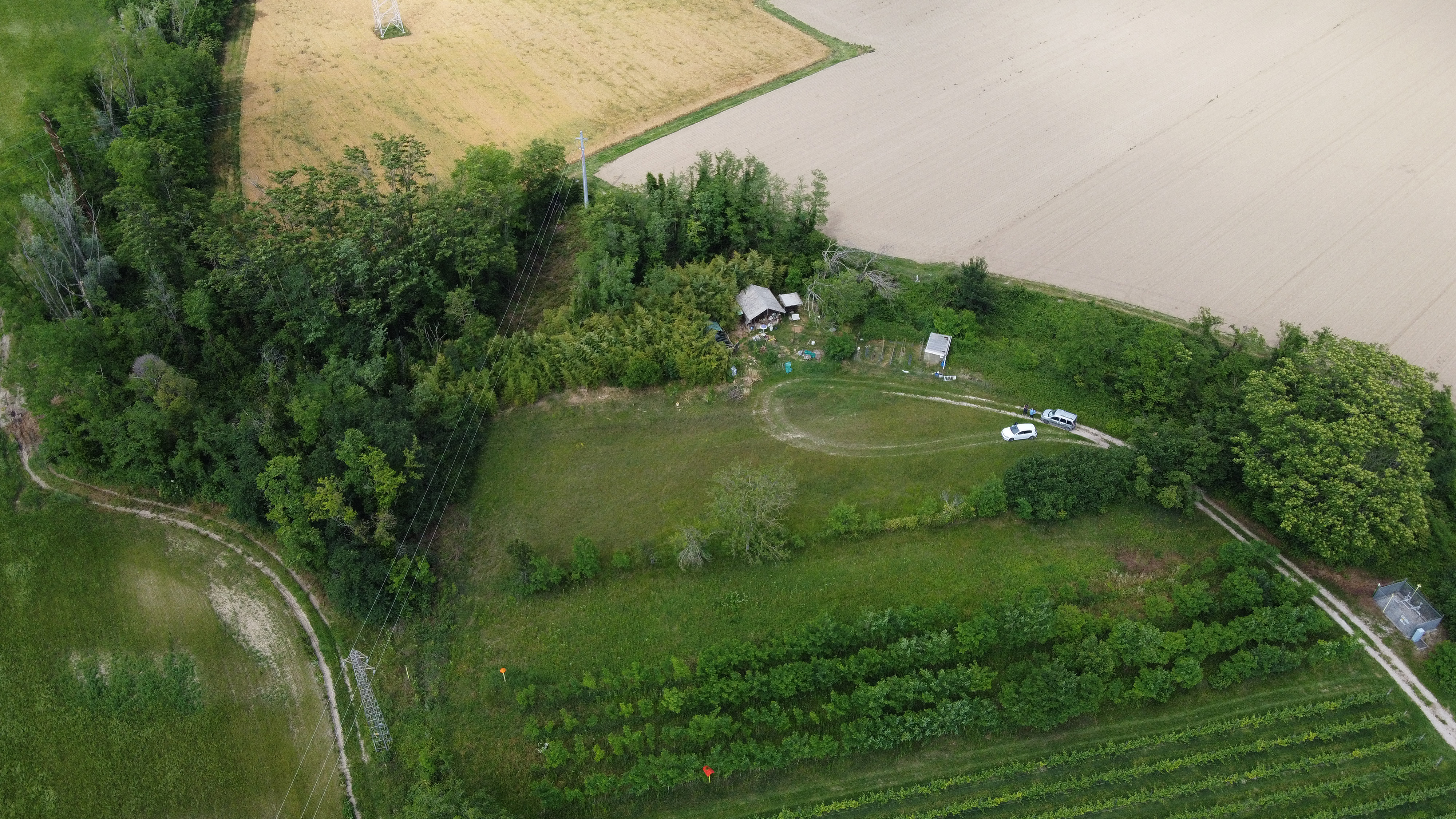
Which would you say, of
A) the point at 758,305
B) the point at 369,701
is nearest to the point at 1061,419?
the point at 758,305

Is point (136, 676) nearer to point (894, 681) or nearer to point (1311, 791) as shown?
point (894, 681)

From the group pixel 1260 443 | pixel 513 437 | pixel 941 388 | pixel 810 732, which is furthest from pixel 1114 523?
pixel 513 437

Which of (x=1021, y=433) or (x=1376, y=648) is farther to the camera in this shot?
(x=1021, y=433)

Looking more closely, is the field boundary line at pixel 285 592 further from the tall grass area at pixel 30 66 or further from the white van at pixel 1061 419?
the white van at pixel 1061 419

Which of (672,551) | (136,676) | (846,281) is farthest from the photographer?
(846,281)

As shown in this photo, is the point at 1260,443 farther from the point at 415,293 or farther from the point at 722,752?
the point at 415,293

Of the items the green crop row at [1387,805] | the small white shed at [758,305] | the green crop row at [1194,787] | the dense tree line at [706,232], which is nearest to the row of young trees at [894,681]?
the green crop row at [1194,787]
